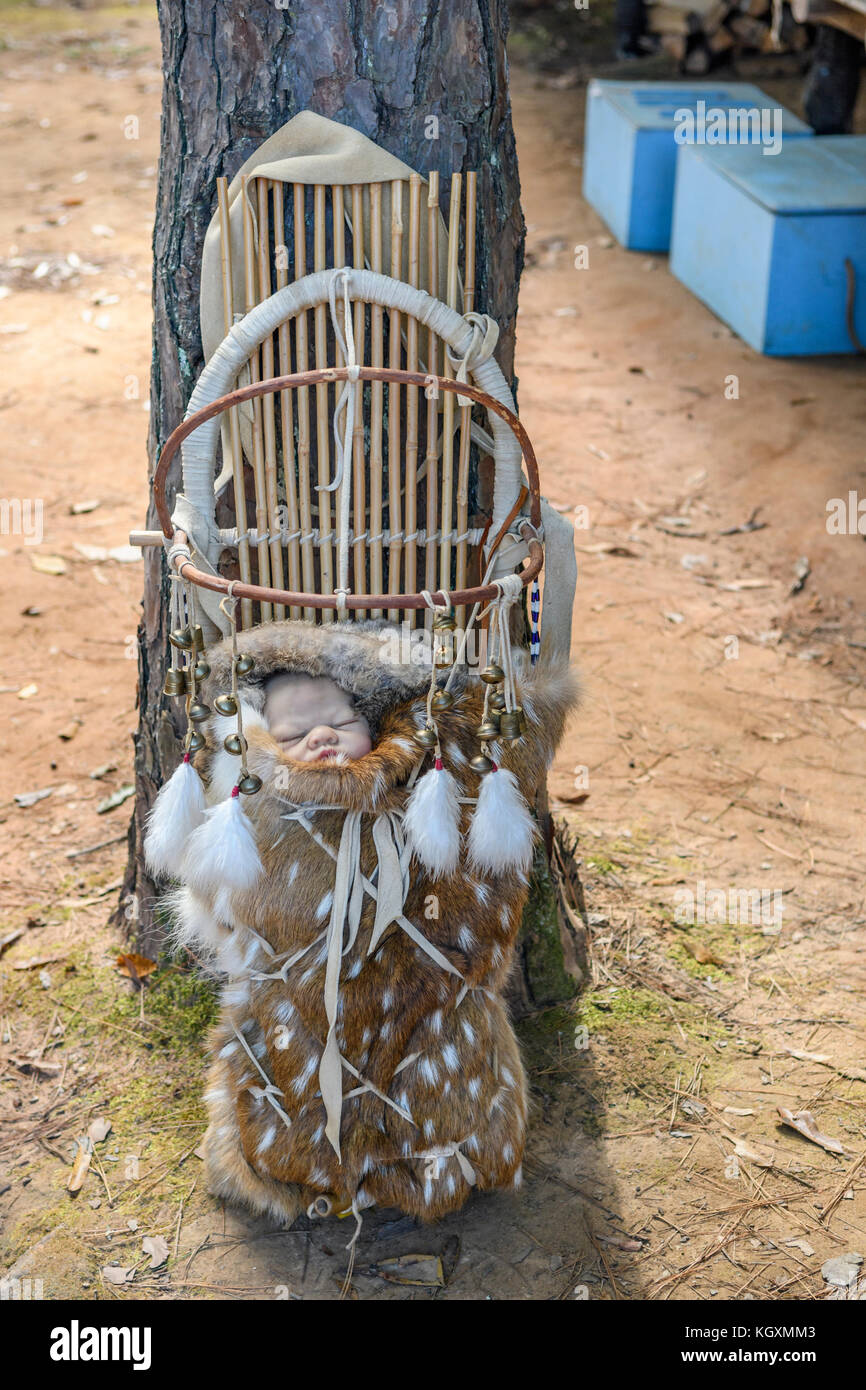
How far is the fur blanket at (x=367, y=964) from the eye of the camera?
2.29 m

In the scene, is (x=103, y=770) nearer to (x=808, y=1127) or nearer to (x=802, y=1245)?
(x=808, y=1127)

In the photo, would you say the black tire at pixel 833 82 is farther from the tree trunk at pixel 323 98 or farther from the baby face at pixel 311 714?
the baby face at pixel 311 714

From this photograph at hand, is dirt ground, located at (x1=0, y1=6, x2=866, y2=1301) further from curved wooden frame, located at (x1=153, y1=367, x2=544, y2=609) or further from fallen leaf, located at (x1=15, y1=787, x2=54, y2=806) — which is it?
curved wooden frame, located at (x1=153, y1=367, x2=544, y2=609)

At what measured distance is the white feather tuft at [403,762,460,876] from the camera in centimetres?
215

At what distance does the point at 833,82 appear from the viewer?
7.83 meters

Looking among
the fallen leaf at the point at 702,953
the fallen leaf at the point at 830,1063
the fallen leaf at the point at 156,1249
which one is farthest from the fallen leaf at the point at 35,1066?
the fallen leaf at the point at 830,1063

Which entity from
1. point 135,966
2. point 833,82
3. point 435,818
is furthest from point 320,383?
point 833,82

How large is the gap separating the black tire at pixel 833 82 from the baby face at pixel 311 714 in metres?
7.17

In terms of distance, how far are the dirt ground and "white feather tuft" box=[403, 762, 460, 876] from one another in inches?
34.1

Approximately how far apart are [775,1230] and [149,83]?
35.0 feet

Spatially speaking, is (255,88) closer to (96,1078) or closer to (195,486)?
(195,486)

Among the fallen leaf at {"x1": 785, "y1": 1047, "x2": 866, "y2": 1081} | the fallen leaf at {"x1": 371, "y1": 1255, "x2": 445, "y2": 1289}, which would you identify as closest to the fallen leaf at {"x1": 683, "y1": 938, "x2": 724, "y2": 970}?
the fallen leaf at {"x1": 785, "y1": 1047, "x2": 866, "y2": 1081}

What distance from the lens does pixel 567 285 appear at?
24.5 ft

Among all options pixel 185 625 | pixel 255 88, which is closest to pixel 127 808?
pixel 185 625
